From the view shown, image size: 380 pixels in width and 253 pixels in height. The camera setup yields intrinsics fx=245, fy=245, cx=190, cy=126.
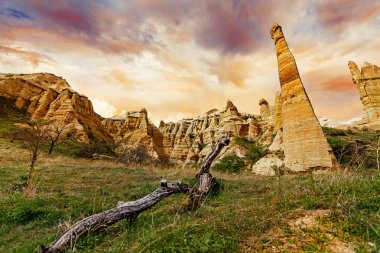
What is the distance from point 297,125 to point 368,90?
52470 mm

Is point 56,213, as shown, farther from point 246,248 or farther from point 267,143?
point 267,143

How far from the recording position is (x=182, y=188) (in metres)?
7.39

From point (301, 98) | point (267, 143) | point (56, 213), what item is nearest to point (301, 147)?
point (301, 98)

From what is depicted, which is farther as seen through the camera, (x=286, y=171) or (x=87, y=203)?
(x=286, y=171)

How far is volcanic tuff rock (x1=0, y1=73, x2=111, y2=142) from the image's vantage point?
59.0 metres

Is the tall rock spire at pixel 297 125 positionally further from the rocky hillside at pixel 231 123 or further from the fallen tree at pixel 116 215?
the fallen tree at pixel 116 215

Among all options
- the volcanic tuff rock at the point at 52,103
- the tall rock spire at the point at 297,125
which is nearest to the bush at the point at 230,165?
the tall rock spire at the point at 297,125

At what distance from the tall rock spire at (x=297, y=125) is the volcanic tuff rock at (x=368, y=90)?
139 feet

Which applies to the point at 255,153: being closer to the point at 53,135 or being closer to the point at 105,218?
the point at 105,218

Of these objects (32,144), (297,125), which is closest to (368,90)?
(297,125)

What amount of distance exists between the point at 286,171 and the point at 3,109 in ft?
202

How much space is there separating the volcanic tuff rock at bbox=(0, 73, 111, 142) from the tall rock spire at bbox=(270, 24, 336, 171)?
43.0 m

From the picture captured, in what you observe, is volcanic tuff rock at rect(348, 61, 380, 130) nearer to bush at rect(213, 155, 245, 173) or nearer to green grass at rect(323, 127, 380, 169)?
green grass at rect(323, 127, 380, 169)

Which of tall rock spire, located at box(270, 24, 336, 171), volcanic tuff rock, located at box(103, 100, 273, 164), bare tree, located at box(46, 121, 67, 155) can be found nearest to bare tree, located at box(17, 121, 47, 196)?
bare tree, located at box(46, 121, 67, 155)
